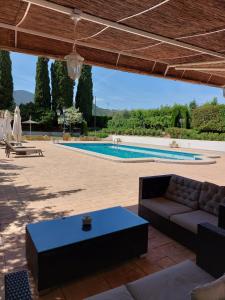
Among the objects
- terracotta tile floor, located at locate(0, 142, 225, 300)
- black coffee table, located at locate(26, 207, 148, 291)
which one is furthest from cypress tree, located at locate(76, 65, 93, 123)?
black coffee table, located at locate(26, 207, 148, 291)

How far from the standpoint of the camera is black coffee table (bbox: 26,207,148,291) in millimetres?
2324

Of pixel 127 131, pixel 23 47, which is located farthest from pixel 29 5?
pixel 127 131

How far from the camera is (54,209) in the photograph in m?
4.65

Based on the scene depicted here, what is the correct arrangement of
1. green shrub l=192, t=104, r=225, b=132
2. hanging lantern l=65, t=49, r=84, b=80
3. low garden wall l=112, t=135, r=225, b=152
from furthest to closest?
green shrub l=192, t=104, r=225, b=132, low garden wall l=112, t=135, r=225, b=152, hanging lantern l=65, t=49, r=84, b=80

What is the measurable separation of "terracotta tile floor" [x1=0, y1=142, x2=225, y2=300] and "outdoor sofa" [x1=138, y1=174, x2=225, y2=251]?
8.8 inches

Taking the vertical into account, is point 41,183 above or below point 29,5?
below

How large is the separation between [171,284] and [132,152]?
16.7 metres

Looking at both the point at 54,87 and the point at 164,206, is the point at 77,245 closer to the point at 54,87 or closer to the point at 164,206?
the point at 164,206

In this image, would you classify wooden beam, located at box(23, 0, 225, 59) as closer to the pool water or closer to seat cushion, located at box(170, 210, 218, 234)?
seat cushion, located at box(170, 210, 218, 234)

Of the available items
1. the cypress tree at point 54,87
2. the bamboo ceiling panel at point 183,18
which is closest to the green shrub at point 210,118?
the bamboo ceiling panel at point 183,18

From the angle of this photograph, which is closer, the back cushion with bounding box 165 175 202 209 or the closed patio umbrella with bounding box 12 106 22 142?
the back cushion with bounding box 165 175 202 209

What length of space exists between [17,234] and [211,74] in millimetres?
5338

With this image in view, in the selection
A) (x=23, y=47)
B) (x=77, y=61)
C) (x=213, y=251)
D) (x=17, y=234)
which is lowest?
(x=17, y=234)

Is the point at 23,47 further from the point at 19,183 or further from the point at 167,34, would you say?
the point at 19,183
